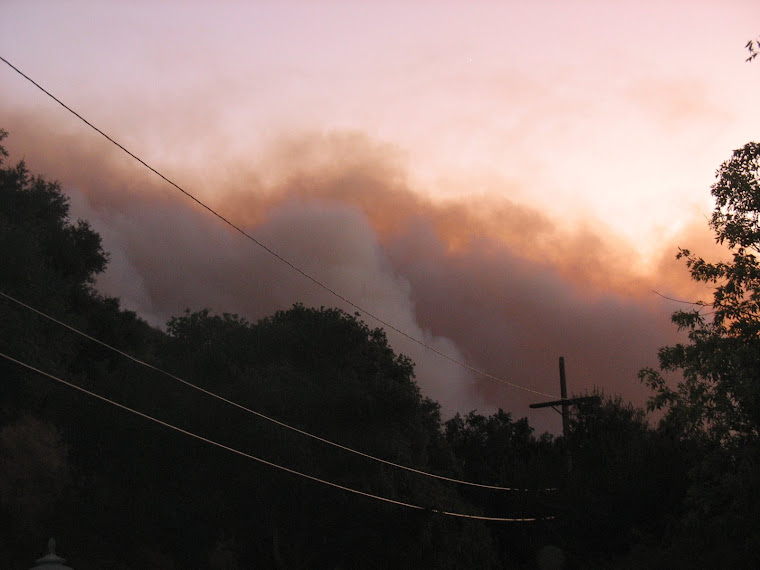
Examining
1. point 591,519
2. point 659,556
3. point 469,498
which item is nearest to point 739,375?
point 659,556

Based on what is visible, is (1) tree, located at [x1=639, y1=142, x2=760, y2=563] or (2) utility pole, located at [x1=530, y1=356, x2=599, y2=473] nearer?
(1) tree, located at [x1=639, y1=142, x2=760, y2=563]

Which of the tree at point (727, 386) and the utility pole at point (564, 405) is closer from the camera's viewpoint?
the tree at point (727, 386)

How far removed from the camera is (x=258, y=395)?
156ft

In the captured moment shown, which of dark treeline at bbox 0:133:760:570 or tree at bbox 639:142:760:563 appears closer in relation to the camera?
tree at bbox 639:142:760:563

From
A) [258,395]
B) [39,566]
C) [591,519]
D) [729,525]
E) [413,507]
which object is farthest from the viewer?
[258,395]

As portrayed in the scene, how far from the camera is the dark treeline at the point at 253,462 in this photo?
39719 millimetres

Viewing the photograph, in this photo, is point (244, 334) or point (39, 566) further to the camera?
point (244, 334)

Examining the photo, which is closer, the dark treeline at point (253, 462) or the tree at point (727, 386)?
the tree at point (727, 386)

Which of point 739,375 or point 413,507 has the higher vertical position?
point 739,375

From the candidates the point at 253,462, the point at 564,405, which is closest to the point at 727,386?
the point at 564,405

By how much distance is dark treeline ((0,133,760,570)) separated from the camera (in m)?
39.7

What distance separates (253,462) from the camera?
45.3 meters

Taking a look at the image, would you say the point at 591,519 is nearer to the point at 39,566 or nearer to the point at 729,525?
the point at 729,525

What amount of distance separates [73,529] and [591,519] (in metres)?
24.0
